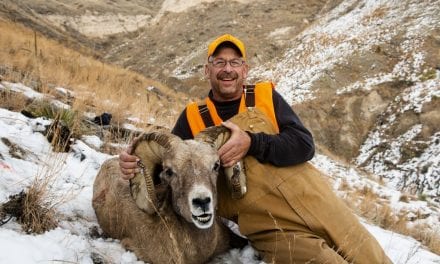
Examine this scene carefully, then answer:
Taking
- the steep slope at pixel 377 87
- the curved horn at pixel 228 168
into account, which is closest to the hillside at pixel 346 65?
the steep slope at pixel 377 87

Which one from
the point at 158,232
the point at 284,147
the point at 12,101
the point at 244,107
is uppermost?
the point at 244,107

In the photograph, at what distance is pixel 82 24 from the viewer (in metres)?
48.6

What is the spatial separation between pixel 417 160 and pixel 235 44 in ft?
39.6

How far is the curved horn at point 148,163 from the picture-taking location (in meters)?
3.94

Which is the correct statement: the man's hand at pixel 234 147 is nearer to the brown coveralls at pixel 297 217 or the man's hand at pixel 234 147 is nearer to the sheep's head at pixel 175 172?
the sheep's head at pixel 175 172

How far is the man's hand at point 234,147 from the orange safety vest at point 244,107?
0.59 meters

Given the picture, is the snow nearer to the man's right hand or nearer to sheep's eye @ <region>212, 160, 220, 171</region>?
sheep's eye @ <region>212, 160, 220, 171</region>

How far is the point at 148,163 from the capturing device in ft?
13.2

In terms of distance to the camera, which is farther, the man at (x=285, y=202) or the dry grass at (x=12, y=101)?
the dry grass at (x=12, y=101)

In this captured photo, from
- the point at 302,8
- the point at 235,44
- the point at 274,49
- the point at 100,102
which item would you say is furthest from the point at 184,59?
the point at 235,44

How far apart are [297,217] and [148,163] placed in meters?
1.44

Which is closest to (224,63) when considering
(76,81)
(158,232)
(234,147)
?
(234,147)

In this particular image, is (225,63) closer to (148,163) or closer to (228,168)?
(228,168)

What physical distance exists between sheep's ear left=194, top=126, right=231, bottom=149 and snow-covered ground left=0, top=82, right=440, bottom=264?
1.20m
